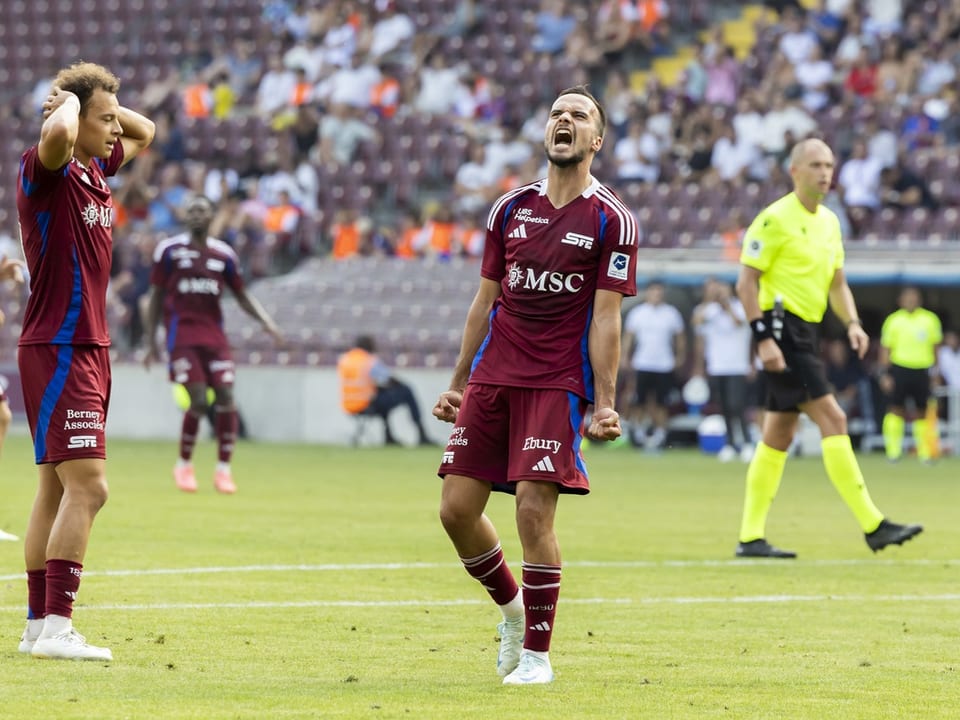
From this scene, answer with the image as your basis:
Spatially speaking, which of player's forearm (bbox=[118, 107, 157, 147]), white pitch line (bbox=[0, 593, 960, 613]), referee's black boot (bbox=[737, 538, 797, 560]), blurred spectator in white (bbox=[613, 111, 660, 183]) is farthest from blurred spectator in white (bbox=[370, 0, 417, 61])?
player's forearm (bbox=[118, 107, 157, 147])

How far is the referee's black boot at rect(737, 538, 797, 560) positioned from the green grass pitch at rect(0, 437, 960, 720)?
0.42 ft

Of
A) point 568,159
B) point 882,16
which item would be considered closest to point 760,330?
point 568,159

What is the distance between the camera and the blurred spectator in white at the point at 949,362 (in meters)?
24.0

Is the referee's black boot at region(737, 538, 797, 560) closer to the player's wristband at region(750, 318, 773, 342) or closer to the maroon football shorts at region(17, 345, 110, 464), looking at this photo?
the player's wristband at region(750, 318, 773, 342)

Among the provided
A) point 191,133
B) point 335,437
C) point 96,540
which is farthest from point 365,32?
point 96,540

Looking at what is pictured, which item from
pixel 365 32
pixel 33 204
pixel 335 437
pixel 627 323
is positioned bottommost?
pixel 335 437

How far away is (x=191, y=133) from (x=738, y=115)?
10.3 meters

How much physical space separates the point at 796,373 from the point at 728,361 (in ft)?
37.8

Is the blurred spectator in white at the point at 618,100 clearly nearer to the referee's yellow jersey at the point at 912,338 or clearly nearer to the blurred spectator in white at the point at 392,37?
the blurred spectator in white at the point at 392,37

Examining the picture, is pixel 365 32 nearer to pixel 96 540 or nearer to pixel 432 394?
pixel 432 394

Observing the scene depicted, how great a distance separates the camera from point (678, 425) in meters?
24.8

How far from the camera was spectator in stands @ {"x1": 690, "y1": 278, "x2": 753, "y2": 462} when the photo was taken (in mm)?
23062

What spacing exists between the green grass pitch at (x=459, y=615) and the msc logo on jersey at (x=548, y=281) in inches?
57.6

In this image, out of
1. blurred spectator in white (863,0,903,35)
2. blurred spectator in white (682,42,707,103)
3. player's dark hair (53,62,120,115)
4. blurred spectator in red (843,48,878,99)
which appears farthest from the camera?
blurred spectator in white (682,42,707,103)
